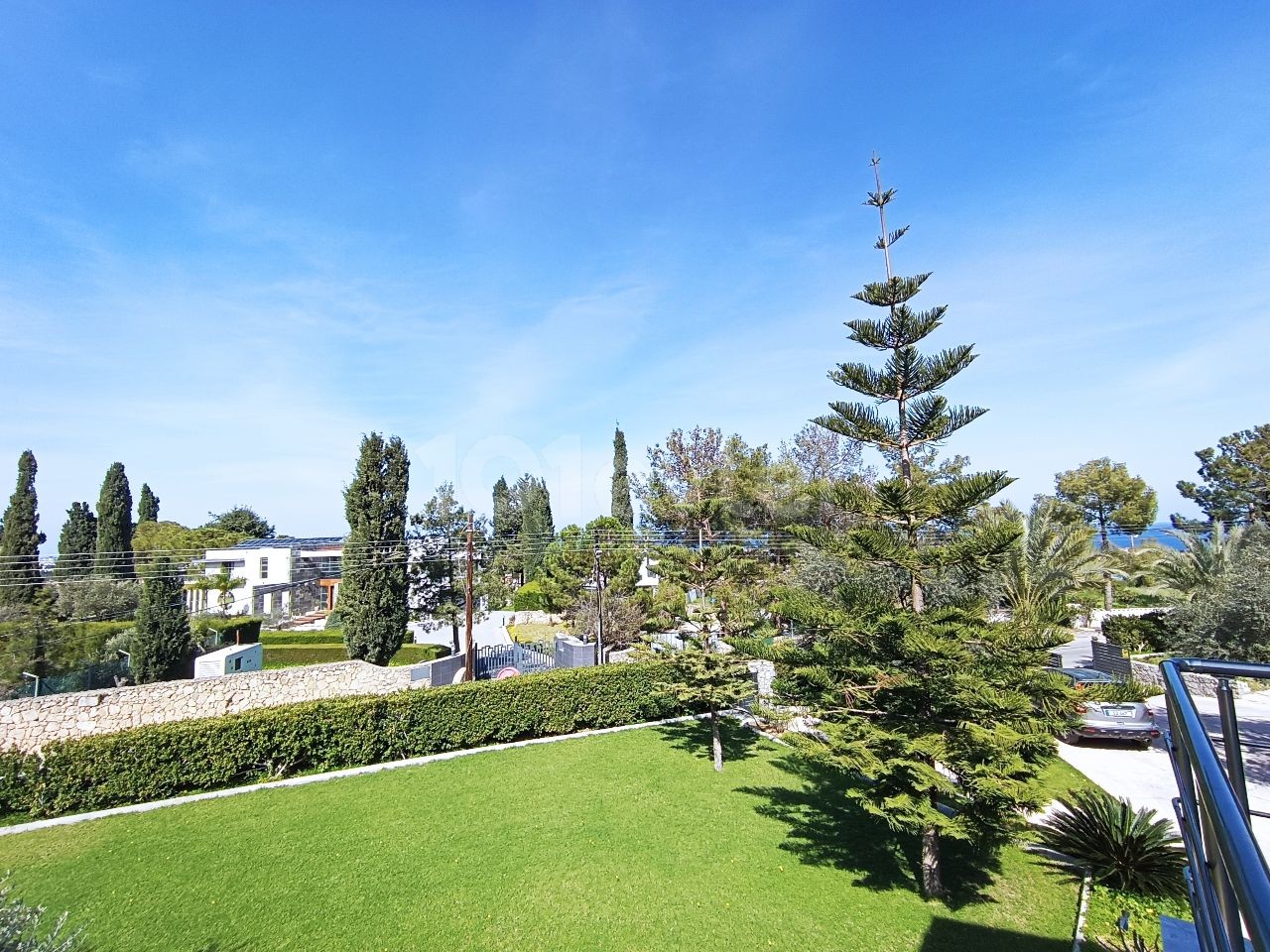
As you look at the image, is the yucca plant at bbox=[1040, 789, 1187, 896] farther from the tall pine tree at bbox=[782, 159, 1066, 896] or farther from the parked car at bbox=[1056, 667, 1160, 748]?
the parked car at bbox=[1056, 667, 1160, 748]

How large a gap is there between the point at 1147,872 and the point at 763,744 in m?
6.06

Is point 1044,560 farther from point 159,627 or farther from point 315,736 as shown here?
point 159,627

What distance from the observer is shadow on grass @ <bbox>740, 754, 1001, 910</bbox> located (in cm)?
640

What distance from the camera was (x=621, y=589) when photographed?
19.4m

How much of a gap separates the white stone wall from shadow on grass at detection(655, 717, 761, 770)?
628 centimetres

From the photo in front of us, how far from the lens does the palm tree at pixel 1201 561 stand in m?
15.1

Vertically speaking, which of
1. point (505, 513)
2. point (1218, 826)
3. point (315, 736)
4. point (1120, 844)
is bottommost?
point (1120, 844)

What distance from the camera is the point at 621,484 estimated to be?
123 ft

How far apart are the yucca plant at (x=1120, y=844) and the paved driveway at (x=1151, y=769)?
1337 mm

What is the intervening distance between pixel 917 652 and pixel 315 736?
9.69 meters

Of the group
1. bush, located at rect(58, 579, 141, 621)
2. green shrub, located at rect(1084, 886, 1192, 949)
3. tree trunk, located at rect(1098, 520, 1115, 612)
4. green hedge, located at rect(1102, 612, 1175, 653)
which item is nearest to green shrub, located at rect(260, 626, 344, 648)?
bush, located at rect(58, 579, 141, 621)

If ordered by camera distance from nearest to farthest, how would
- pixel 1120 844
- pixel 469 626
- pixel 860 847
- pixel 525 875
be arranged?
1. pixel 1120 844
2. pixel 525 875
3. pixel 860 847
4. pixel 469 626

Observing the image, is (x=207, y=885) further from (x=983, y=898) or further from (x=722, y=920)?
(x=983, y=898)

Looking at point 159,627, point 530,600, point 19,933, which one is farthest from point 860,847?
point 530,600
